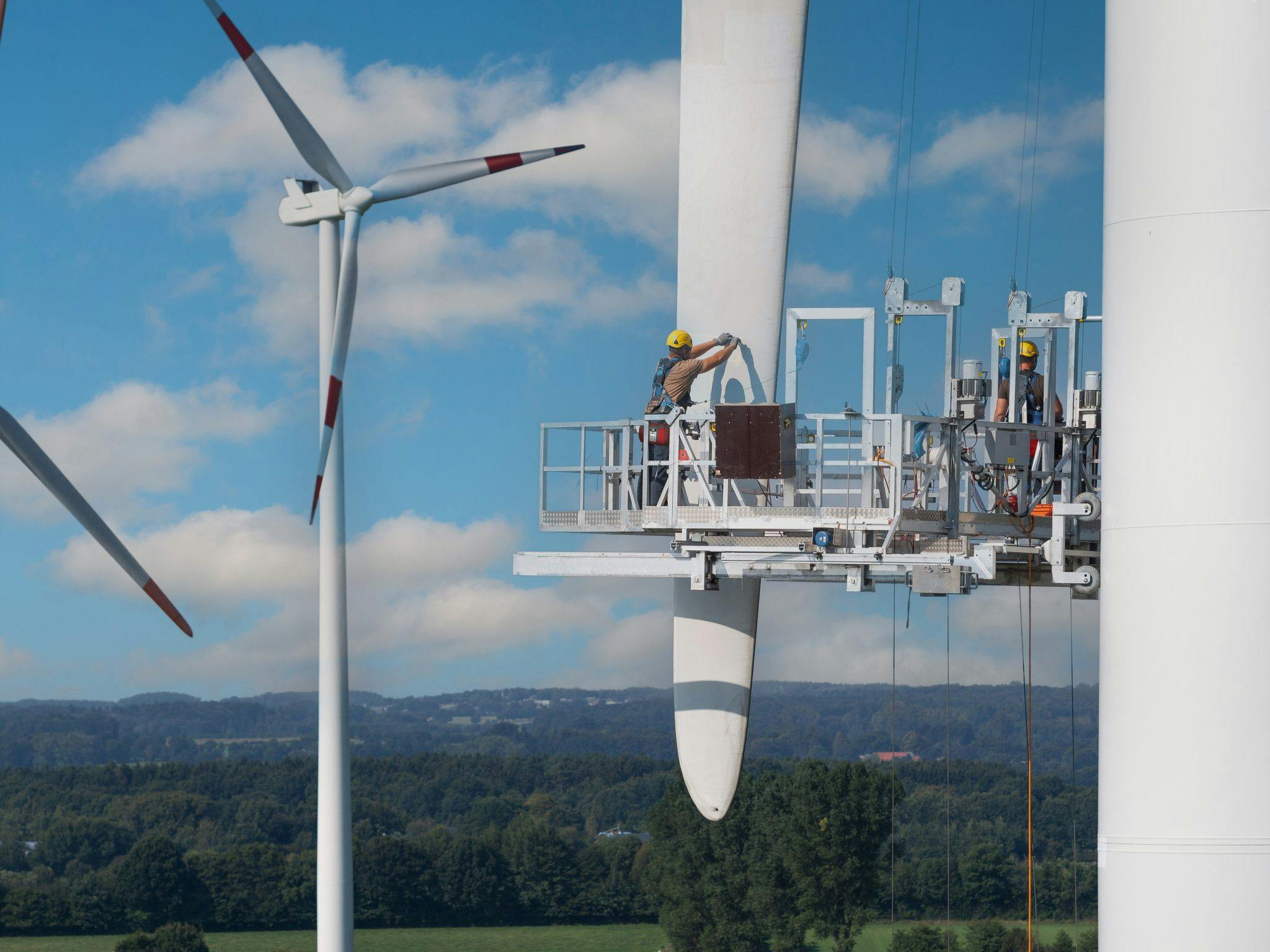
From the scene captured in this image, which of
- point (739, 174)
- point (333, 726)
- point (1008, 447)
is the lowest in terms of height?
point (333, 726)

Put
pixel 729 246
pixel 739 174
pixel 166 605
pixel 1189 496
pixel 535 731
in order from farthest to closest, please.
A: pixel 535 731, pixel 729 246, pixel 739 174, pixel 166 605, pixel 1189 496

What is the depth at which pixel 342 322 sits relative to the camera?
24969 millimetres

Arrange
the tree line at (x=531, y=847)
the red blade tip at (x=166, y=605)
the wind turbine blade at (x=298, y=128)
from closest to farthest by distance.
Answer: the red blade tip at (x=166, y=605) < the wind turbine blade at (x=298, y=128) < the tree line at (x=531, y=847)

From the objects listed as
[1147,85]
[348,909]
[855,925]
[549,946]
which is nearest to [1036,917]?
[855,925]

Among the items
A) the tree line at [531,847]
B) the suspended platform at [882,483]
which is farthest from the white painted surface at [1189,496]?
the tree line at [531,847]

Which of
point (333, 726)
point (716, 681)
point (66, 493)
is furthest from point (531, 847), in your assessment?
point (66, 493)

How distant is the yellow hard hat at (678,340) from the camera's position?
29.5m

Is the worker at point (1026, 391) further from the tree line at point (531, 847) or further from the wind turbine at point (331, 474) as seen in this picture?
the tree line at point (531, 847)

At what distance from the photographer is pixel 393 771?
154 metres

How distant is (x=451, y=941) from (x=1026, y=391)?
11392 cm

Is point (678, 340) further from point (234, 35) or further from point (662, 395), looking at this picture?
point (234, 35)

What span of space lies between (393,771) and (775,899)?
55191mm

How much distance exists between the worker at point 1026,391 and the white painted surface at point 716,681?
6.79 meters

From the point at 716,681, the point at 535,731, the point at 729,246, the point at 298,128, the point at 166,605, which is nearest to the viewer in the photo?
the point at 166,605
